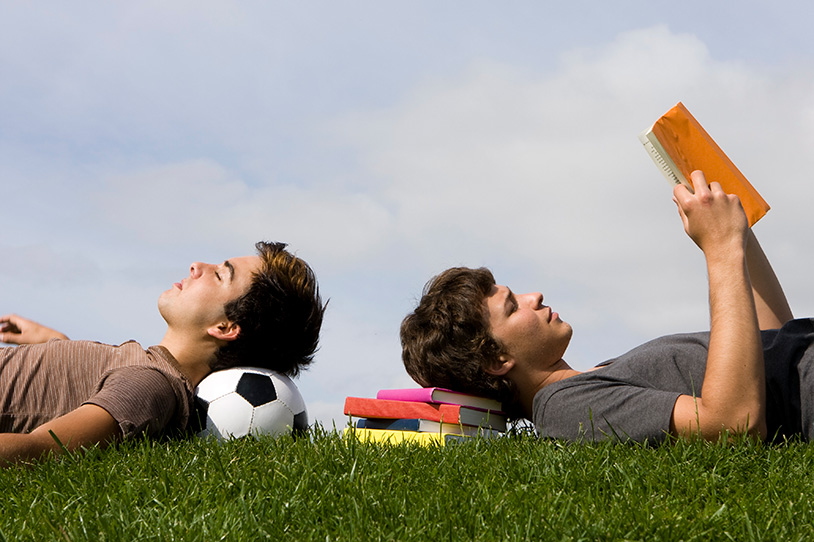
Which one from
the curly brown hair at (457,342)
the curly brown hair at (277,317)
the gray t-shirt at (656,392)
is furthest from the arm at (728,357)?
the curly brown hair at (277,317)

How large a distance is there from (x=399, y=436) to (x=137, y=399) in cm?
170

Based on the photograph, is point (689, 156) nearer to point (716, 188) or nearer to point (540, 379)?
point (716, 188)

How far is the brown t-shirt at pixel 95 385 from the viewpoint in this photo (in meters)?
4.85

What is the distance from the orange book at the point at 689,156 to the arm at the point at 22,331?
5.23 meters

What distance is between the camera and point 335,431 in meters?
4.64

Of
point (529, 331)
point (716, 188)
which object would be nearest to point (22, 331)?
point (529, 331)

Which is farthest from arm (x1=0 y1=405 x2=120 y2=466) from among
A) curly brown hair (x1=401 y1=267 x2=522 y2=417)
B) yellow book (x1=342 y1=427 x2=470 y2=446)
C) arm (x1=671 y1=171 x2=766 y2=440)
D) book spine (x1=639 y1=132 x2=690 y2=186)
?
book spine (x1=639 y1=132 x2=690 y2=186)

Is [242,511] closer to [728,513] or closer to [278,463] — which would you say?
[278,463]

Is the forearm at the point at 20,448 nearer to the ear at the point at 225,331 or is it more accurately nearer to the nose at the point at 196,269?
the ear at the point at 225,331

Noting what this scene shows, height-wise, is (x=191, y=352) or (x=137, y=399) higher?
(x=191, y=352)

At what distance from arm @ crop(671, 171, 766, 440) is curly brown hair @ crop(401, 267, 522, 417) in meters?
1.34

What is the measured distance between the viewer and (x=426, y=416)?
5109mm

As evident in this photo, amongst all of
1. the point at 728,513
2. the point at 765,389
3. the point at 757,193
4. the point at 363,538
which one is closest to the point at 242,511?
the point at 363,538

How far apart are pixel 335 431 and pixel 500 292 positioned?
60.3 inches
